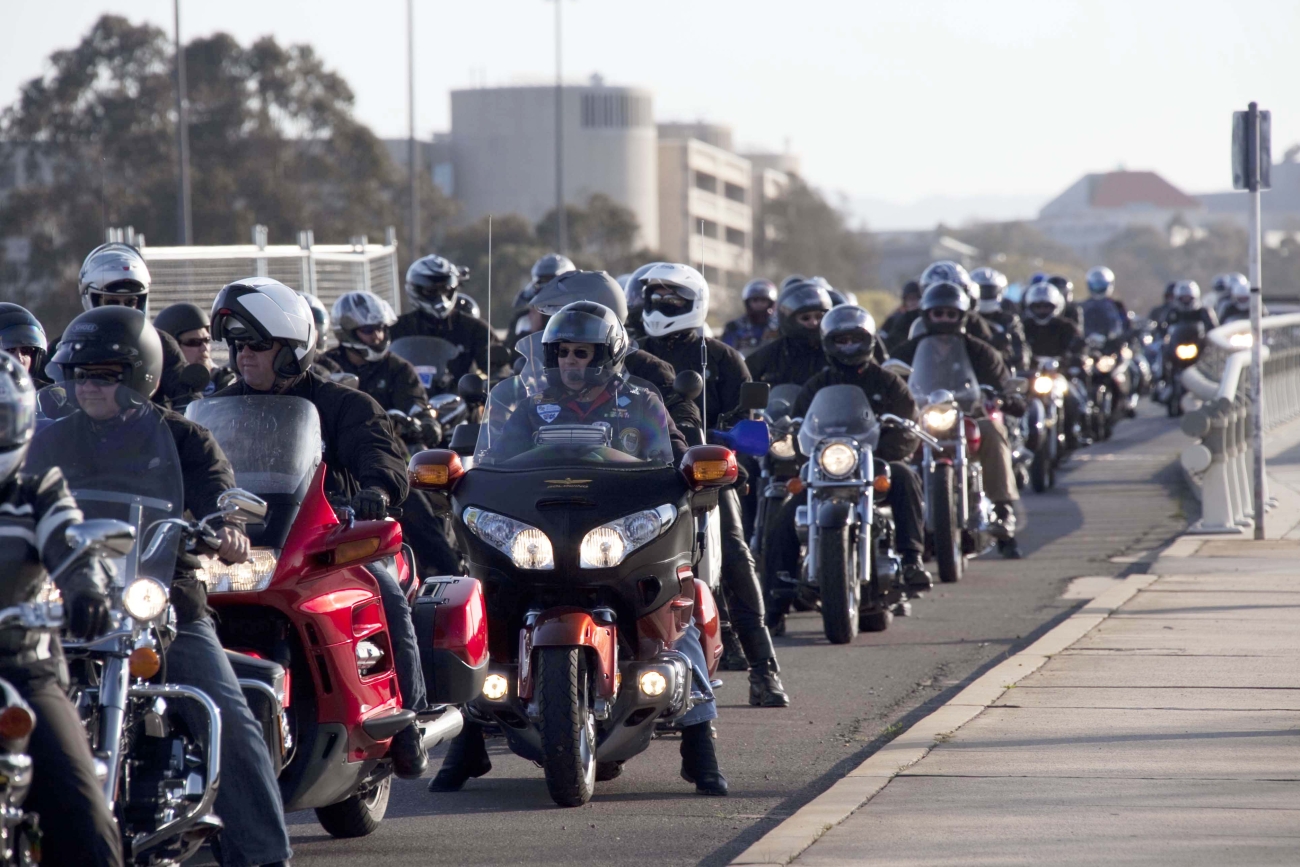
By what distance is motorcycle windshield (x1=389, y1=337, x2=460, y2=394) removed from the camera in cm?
1299

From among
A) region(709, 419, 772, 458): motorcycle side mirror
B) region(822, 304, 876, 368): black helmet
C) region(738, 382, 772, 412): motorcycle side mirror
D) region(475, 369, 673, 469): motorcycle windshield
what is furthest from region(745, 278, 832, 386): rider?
region(475, 369, 673, 469): motorcycle windshield

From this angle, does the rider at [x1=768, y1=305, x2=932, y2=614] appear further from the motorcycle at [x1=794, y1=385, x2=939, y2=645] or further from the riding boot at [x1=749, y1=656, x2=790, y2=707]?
the riding boot at [x1=749, y1=656, x2=790, y2=707]

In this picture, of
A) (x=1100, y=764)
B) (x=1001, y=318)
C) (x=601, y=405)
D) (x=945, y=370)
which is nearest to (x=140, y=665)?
(x=601, y=405)

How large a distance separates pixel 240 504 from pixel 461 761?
2.71m

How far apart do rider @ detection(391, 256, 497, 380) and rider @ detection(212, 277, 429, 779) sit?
6.43m

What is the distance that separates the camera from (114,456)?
5.08 m

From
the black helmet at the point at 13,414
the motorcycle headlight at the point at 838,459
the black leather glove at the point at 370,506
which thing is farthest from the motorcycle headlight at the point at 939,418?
the black helmet at the point at 13,414

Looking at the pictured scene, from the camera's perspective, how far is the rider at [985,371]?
13734 millimetres

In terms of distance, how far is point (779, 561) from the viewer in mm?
10977

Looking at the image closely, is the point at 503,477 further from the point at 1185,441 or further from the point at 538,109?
the point at 538,109

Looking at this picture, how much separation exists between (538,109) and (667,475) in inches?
4093

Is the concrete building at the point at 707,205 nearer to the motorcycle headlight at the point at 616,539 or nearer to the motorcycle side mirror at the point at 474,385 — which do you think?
the motorcycle side mirror at the point at 474,385

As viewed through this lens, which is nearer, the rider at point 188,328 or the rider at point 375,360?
the rider at point 188,328

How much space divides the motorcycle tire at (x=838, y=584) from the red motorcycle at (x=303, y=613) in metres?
4.46
